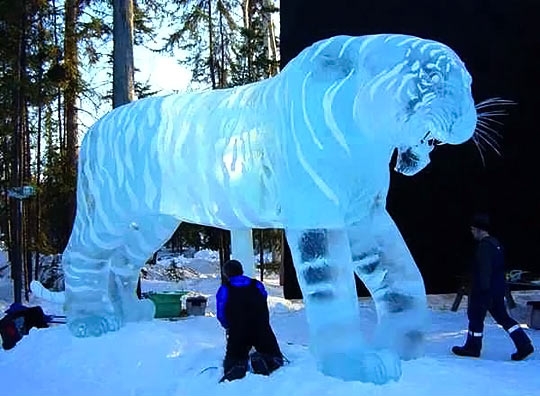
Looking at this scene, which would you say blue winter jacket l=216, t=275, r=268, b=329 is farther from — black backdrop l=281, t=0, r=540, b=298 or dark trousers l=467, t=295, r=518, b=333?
black backdrop l=281, t=0, r=540, b=298

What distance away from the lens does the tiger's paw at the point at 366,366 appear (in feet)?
12.9

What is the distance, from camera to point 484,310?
18.9ft

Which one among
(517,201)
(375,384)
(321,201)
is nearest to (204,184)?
(321,201)

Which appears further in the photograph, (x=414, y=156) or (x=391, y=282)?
(x=391, y=282)

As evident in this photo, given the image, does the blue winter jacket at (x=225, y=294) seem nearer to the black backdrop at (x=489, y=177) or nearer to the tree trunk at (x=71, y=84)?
the black backdrop at (x=489, y=177)

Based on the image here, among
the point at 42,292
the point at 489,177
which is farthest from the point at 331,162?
the point at 489,177

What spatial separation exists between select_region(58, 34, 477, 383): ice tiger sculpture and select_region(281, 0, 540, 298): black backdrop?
5.19 metres

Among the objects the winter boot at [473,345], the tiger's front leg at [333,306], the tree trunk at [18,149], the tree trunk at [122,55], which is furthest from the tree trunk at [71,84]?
the tiger's front leg at [333,306]

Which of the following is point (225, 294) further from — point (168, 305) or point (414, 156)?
point (168, 305)

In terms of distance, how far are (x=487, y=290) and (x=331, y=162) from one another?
2301 millimetres

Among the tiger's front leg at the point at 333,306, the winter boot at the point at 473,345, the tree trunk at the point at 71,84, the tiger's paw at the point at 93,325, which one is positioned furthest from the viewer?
the tree trunk at the point at 71,84

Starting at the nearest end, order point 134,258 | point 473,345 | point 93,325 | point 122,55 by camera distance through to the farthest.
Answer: point 93,325 < point 473,345 < point 134,258 < point 122,55

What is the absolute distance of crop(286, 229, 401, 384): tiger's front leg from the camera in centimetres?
405

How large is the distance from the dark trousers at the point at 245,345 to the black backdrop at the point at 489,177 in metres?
5.48
